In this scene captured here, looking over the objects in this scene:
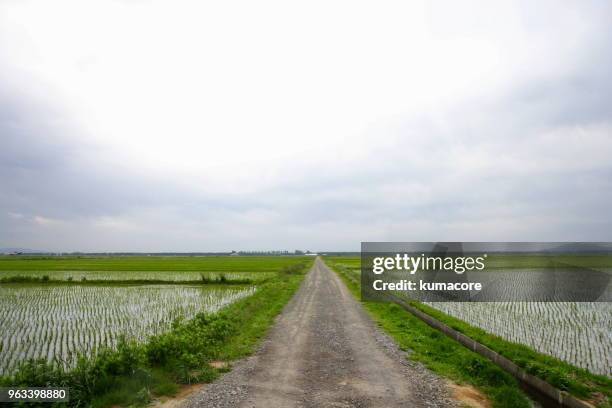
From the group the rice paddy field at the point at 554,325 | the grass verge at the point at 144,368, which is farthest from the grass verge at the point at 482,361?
the grass verge at the point at 144,368

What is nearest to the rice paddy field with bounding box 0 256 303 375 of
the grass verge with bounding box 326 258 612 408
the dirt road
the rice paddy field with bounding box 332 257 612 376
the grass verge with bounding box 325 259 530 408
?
the dirt road

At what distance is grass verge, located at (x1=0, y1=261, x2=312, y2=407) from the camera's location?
779 centimetres

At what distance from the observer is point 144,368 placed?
907 centimetres

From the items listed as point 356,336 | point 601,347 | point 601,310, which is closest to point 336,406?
point 356,336

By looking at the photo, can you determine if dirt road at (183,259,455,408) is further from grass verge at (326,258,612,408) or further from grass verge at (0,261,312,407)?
grass verge at (0,261,312,407)

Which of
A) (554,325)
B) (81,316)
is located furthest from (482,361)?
(81,316)

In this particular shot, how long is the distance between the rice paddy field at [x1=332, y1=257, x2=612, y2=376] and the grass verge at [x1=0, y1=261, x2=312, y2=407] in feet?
33.2

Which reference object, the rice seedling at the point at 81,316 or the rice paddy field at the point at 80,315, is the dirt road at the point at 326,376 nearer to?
the rice seedling at the point at 81,316

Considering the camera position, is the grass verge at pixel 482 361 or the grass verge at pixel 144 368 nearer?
the grass verge at pixel 144 368

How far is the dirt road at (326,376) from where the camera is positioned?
25.5 feet

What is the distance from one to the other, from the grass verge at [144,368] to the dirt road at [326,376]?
3.06 ft

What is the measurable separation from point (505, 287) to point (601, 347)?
63.5 feet

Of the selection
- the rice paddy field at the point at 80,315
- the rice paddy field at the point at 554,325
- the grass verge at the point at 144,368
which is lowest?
the rice paddy field at the point at 80,315

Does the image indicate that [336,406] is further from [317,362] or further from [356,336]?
[356,336]
